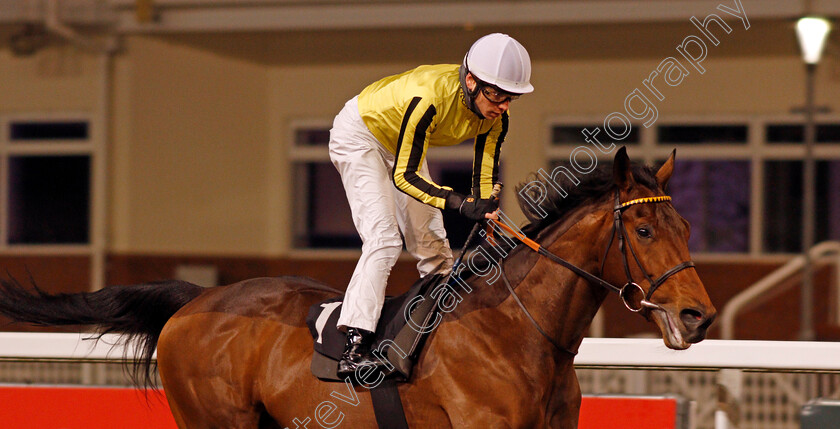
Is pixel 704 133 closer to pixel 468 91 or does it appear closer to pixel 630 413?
pixel 630 413

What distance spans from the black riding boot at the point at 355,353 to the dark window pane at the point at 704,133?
6957 mm

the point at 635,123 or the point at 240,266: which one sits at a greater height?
the point at 635,123

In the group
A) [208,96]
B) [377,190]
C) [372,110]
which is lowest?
[377,190]

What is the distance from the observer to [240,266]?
31.3 feet

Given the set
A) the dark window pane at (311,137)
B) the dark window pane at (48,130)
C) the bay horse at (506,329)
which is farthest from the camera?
the dark window pane at (311,137)

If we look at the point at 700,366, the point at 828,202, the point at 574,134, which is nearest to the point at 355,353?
the point at 700,366

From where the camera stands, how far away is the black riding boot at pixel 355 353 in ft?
9.25

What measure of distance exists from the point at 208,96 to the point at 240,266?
5.95 feet

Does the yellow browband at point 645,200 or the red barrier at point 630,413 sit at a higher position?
the yellow browband at point 645,200

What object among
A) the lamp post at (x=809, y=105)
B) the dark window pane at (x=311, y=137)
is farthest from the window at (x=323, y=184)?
the lamp post at (x=809, y=105)

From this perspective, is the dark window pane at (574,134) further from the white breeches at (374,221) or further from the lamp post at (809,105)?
the white breeches at (374,221)

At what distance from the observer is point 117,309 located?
3426mm

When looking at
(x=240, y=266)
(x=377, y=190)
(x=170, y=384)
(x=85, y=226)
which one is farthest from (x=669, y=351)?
(x=85, y=226)

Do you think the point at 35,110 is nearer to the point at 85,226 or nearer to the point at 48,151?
the point at 48,151
